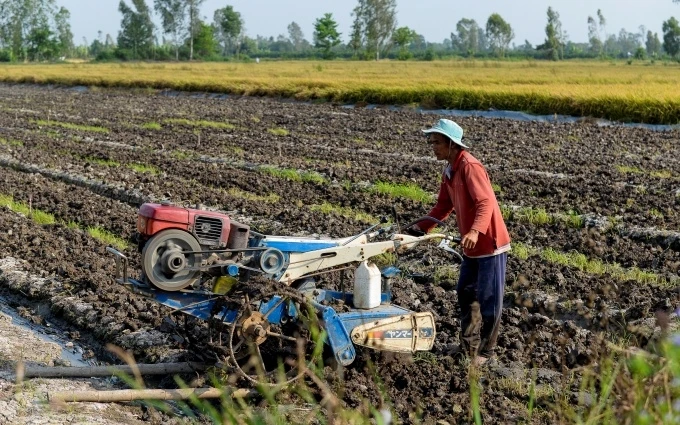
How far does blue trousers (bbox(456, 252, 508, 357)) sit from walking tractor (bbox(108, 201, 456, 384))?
361 mm

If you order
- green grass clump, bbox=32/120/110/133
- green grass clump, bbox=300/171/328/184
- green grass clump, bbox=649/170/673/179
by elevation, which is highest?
green grass clump, bbox=32/120/110/133

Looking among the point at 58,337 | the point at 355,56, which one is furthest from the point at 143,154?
the point at 355,56

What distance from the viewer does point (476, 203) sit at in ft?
17.7

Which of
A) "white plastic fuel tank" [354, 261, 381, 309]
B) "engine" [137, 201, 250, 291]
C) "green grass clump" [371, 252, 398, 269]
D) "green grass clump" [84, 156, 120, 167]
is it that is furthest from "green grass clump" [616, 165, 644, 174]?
"engine" [137, 201, 250, 291]

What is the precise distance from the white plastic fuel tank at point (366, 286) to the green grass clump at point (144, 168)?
847cm

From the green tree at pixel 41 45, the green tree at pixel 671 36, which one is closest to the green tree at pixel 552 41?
the green tree at pixel 671 36

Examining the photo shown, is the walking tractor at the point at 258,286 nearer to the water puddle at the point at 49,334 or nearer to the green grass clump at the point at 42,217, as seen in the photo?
the water puddle at the point at 49,334

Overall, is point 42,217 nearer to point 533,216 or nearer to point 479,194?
point 533,216

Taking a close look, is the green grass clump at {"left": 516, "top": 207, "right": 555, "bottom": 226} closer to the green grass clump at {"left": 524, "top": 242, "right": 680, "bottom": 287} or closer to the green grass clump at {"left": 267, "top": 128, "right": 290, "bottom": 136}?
the green grass clump at {"left": 524, "top": 242, "right": 680, "bottom": 287}

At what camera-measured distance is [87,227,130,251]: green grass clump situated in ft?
29.6

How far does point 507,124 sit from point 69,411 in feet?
57.5

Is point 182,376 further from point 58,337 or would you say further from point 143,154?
point 143,154

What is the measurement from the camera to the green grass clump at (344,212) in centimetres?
1014

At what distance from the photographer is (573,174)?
512 inches
